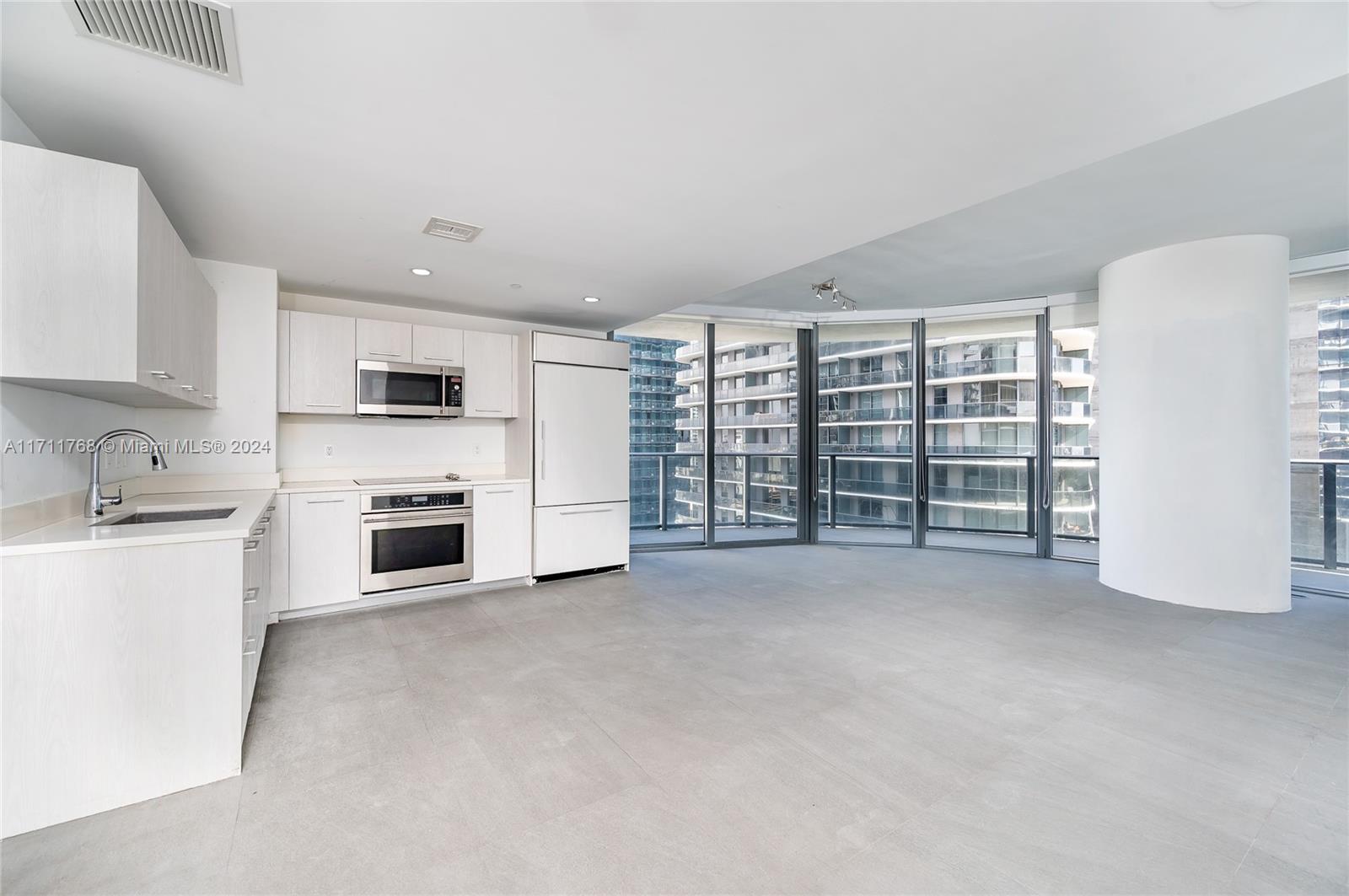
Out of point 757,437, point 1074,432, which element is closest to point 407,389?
point 757,437

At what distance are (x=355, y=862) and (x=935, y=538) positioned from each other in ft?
20.5

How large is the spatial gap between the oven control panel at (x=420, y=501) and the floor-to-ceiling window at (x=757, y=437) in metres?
2.95

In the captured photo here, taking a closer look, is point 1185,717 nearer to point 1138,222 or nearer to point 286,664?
point 1138,222

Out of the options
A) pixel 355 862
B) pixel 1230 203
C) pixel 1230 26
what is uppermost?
pixel 1230 203

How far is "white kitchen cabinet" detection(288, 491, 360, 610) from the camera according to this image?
12.1ft

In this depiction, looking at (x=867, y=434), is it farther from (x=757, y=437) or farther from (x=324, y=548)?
(x=324, y=548)

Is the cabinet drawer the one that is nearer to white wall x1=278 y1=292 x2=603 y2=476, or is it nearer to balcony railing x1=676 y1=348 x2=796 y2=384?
white wall x1=278 y1=292 x2=603 y2=476

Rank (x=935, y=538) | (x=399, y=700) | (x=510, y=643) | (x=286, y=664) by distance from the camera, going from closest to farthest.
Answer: (x=399, y=700), (x=286, y=664), (x=510, y=643), (x=935, y=538)

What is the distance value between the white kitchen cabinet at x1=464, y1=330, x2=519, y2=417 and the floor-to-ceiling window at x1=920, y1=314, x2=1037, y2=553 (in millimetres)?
4461

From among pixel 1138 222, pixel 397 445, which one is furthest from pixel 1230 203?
pixel 397 445

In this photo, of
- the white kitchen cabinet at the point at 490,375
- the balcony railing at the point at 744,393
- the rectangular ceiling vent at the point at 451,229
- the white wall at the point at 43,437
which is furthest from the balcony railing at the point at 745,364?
the white wall at the point at 43,437

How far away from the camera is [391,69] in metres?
1.75

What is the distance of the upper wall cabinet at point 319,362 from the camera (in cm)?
391

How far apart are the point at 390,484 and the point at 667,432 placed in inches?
119
